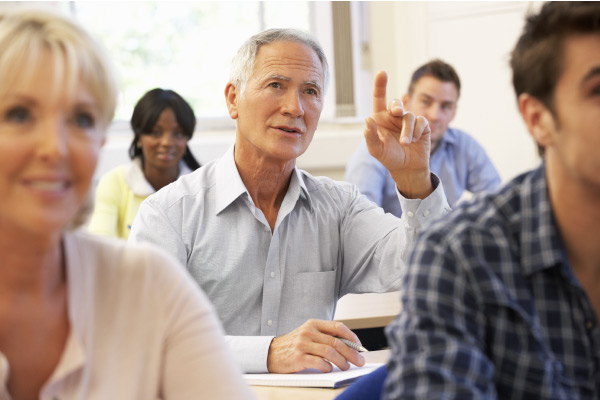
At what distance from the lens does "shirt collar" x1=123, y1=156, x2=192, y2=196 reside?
3.73 m

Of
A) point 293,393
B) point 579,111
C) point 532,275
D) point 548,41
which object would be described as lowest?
point 293,393

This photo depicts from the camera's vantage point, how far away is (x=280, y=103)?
85.9 inches

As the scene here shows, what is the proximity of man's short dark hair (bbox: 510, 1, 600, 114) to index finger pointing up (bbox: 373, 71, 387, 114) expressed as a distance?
638 mm

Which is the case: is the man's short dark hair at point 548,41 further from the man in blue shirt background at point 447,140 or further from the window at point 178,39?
the window at point 178,39

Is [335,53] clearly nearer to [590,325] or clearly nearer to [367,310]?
[367,310]

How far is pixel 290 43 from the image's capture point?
7.23 feet

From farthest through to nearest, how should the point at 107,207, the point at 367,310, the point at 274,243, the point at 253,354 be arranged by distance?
the point at 107,207
the point at 367,310
the point at 274,243
the point at 253,354

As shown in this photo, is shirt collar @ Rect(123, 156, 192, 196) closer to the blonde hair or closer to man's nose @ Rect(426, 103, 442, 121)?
man's nose @ Rect(426, 103, 442, 121)

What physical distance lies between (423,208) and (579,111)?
2.88 feet

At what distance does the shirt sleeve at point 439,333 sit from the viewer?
106 centimetres

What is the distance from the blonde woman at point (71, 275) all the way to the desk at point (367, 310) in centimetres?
117

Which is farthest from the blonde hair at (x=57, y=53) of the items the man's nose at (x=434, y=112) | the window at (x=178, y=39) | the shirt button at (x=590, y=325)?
the window at (x=178, y=39)

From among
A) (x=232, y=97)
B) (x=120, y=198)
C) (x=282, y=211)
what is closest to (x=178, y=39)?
(x=120, y=198)

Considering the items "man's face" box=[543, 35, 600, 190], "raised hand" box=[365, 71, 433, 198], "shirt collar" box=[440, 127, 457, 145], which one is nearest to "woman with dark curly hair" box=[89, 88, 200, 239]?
"shirt collar" box=[440, 127, 457, 145]
